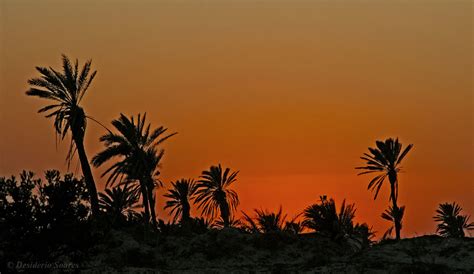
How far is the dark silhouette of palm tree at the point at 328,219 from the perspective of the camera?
48781 millimetres

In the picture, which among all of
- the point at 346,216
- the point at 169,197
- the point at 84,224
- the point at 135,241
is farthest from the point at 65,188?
the point at 169,197

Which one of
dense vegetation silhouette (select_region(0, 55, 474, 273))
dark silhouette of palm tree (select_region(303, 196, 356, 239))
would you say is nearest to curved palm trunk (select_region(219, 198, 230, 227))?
dense vegetation silhouette (select_region(0, 55, 474, 273))

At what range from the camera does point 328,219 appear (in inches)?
1937

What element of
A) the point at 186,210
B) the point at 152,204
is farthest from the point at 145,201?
the point at 186,210

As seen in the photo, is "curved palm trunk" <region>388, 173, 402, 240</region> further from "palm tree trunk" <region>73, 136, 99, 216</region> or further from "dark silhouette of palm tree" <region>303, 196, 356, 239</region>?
"palm tree trunk" <region>73, 136, 99, 216</region>

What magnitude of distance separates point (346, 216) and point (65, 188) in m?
28.8

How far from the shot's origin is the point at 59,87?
47469mm

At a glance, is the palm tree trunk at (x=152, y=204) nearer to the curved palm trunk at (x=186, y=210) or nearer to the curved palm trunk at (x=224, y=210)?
the curved palm trunk at (x=186, y=210)

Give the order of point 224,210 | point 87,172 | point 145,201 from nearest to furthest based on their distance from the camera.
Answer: point 87,172
point 145,201
point 224,210

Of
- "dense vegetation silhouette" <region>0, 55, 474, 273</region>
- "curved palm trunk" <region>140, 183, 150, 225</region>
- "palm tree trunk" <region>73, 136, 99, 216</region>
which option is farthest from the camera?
"curved palm trunk" <region>140, 183, 150, 225</region>

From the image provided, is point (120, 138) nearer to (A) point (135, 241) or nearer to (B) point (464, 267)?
(A) point (135, 241)

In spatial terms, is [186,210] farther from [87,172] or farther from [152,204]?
[87,172]

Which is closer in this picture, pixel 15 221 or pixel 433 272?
pixel 15 221

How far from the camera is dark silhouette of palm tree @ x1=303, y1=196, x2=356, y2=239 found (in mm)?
48781
